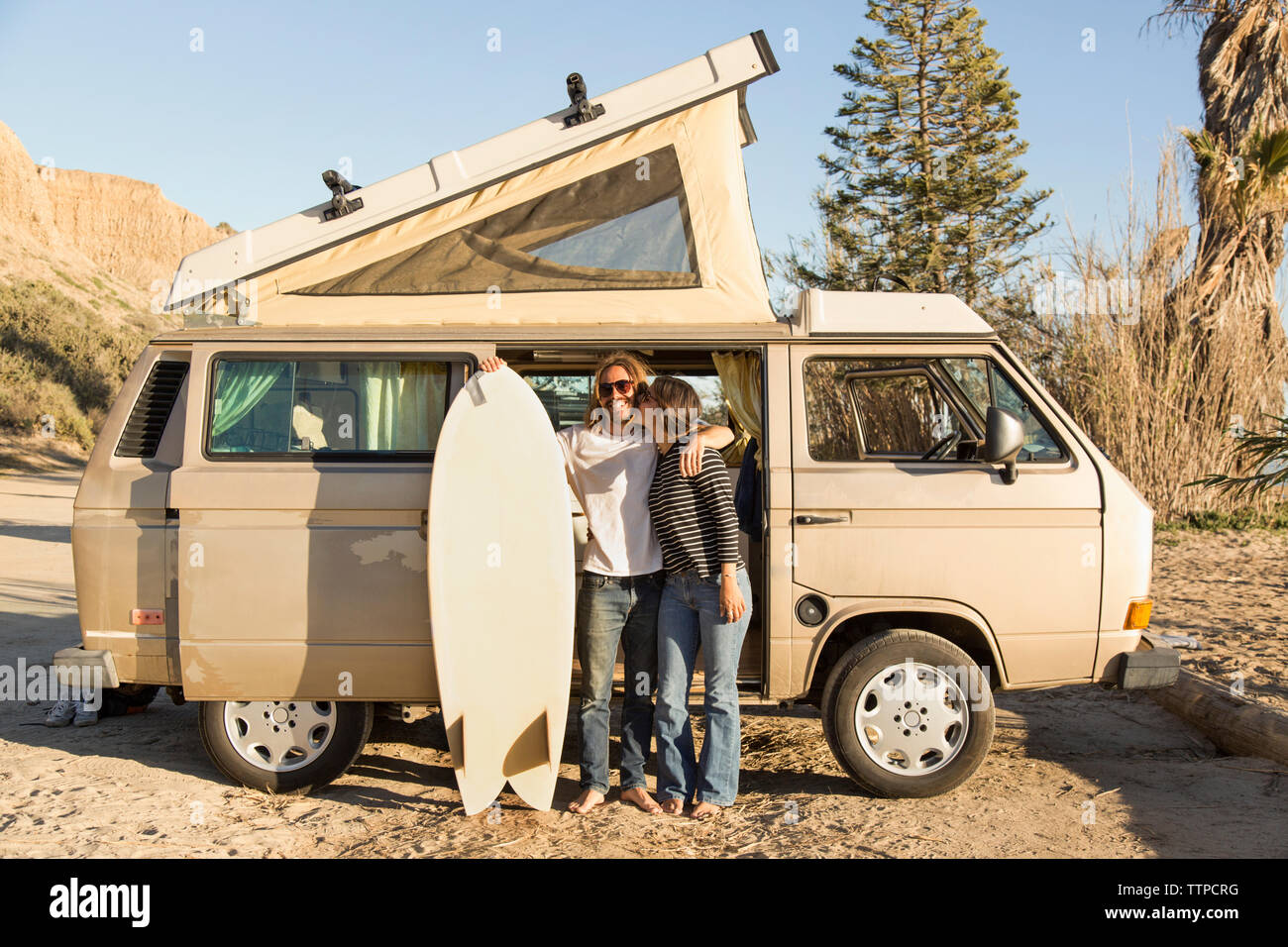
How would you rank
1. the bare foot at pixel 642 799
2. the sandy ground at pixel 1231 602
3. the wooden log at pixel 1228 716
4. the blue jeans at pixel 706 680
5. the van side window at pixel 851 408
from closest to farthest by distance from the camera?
the blue jeans at pixel 706 680 → the bare foot at pixel 642 799 → the van side window at pixel 851 408 → the wooden log at pixel 1228 716 → the sandy ground at pixel 1231 602

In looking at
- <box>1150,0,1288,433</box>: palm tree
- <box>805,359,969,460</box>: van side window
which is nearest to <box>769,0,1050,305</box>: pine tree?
<box>1150,0,1288,433</box>: palm tree

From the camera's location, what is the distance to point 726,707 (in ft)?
14.2

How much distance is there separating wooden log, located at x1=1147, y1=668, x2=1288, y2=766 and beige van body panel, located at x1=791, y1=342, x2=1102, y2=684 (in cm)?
124

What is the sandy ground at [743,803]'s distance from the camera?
13.2 ft

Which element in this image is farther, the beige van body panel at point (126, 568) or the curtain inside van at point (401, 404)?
the curtain inside van at point (401, 404)

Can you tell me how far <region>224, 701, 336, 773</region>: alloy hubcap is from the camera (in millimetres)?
4586

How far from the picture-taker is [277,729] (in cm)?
Answer: 462

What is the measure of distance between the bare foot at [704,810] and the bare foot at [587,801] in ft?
1.38

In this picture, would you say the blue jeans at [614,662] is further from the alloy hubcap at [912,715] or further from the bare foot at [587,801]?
the alloy hubcap at [912,715]

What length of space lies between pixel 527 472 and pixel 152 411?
1.80 m

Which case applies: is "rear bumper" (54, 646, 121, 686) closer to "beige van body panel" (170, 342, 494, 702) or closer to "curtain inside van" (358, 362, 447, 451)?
"beige van body panel" (170, 342, 494, 702)

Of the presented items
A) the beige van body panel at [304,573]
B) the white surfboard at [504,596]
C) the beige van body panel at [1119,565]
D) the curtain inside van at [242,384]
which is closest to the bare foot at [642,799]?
the white surfboard at [504,596]

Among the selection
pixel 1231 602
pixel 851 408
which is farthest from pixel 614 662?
pixel 1231 602
